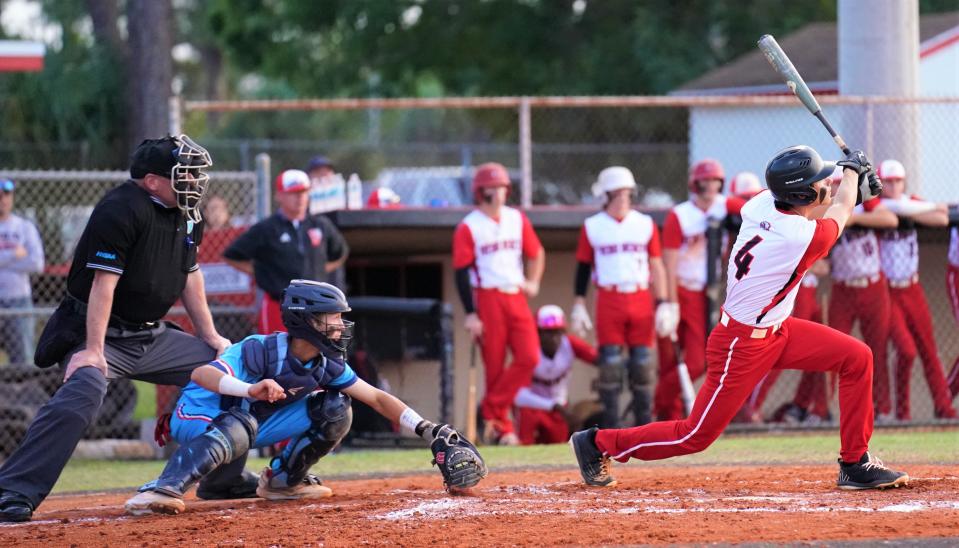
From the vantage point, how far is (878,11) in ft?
38.9

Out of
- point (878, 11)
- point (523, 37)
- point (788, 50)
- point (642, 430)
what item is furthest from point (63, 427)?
point (523, 37)

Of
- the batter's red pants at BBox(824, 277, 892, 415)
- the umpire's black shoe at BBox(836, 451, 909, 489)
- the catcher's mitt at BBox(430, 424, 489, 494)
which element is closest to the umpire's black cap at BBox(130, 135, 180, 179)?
the catcher's mitt at BBox(430, 424, 489, 494)

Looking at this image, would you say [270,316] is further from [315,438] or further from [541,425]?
[315,438]

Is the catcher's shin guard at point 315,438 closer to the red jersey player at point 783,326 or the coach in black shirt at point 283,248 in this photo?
the red jersey player at point 783,326

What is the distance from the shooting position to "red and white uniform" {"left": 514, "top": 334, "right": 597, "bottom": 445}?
1118cm

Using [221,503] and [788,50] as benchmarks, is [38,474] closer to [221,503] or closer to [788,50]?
[221,503]

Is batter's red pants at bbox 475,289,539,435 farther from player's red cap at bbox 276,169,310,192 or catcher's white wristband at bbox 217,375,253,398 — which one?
catcher's white wristband at bbox 217,375,253,398

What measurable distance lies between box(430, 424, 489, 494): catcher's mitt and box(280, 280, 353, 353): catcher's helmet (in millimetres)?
644

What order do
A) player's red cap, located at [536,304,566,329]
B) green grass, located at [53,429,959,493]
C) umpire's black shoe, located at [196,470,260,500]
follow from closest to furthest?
umpire's black shoe, located at [196,470,260,500], green grass, located at [53,429,959,493], player's red cap, located at [536,304,566,329]

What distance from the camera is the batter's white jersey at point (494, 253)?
34.1ft

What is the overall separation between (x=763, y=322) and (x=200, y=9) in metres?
32.4

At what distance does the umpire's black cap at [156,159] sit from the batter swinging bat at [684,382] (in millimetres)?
5208

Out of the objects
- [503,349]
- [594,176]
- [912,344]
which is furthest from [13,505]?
[594,176]

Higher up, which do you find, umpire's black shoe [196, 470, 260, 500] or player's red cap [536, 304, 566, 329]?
player's red cap [536, 304, 566, 329]
